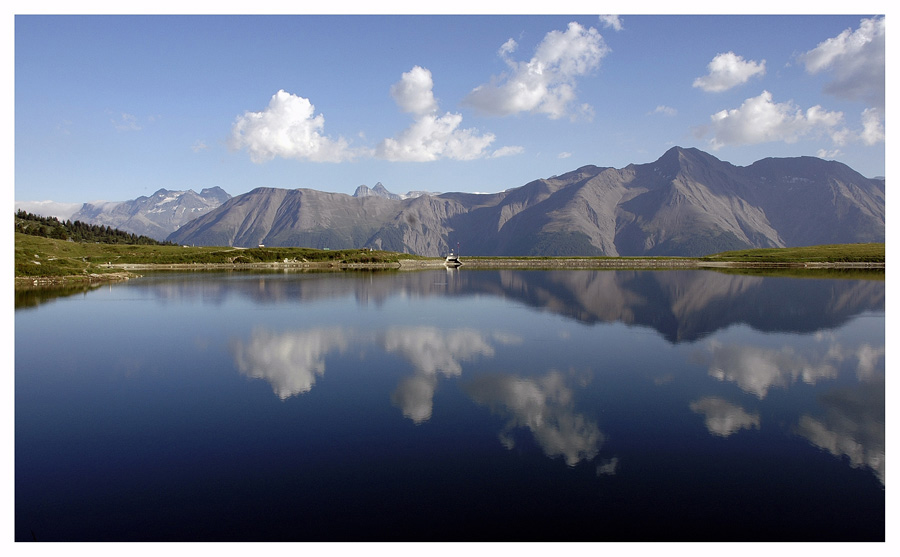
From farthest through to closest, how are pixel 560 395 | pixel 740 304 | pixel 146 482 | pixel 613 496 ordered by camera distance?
pixel 740 304, pixel 560 395, pixel 146 482, pixel 613 496

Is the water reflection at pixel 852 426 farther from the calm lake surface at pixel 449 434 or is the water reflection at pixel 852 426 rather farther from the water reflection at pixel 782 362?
the water reflection at pixel 782 362

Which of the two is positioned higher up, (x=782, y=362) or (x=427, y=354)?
(x=427, y=354)

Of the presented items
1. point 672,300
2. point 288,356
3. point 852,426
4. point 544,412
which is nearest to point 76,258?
point 288,356

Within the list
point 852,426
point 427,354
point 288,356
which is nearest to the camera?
point 852,426

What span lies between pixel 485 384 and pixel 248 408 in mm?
13521

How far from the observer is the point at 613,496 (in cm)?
1680

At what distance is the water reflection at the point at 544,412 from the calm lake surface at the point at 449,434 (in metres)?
0.14

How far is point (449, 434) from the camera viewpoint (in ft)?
73.5

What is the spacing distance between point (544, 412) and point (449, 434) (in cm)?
559

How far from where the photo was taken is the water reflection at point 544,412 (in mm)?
Result: 21109

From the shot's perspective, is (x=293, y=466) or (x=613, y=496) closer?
(x=613, y=496)

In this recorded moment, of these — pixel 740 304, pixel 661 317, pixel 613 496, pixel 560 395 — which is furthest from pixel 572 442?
pixel 740 304

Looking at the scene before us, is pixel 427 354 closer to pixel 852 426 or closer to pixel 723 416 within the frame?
pixel 723 416

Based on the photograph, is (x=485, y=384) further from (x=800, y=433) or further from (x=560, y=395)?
(x=800, y=433)
